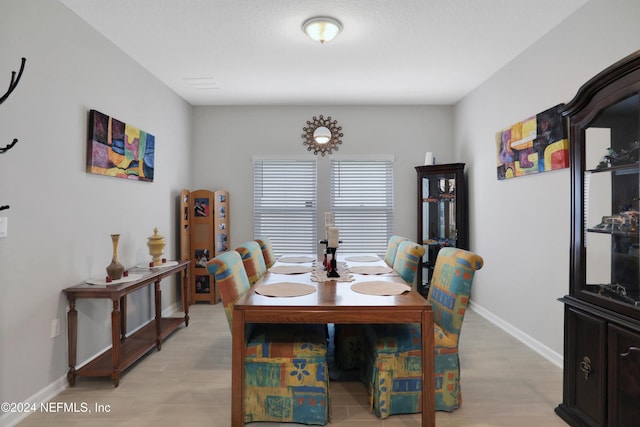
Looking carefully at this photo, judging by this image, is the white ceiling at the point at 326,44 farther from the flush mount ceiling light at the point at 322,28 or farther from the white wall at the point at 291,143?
the white wall at the point at 291,143

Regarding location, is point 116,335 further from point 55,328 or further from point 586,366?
point 586,366

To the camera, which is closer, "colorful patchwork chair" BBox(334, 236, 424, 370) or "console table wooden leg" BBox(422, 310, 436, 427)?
"console table wooden leg" BBox(422, 310, 436, 427)

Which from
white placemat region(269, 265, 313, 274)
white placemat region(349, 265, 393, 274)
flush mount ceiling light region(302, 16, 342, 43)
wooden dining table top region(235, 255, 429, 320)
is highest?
flush mount ceiling light region(302, 16, 342, 43)

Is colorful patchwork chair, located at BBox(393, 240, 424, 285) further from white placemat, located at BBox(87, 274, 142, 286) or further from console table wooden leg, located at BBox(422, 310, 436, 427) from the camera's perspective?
white placemat, located at BBox(87, 274, 142, 286)

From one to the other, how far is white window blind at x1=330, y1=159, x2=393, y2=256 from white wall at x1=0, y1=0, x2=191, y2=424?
261 cm

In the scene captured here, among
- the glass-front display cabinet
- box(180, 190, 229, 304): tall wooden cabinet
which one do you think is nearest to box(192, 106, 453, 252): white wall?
the glass-front display cabinet

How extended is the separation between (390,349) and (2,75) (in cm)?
266

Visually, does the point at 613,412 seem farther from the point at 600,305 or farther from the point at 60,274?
the point at 60,274

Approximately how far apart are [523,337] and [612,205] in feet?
6.26

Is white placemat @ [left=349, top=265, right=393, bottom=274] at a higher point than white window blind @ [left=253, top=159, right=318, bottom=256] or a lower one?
lower

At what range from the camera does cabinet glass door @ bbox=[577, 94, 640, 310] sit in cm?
166

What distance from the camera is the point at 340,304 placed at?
1864 mm

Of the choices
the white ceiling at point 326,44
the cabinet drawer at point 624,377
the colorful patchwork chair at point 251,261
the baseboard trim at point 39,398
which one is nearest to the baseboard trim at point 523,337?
the cabinet drawer at point 624,377

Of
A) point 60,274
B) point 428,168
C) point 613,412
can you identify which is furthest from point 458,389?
point 428,168
